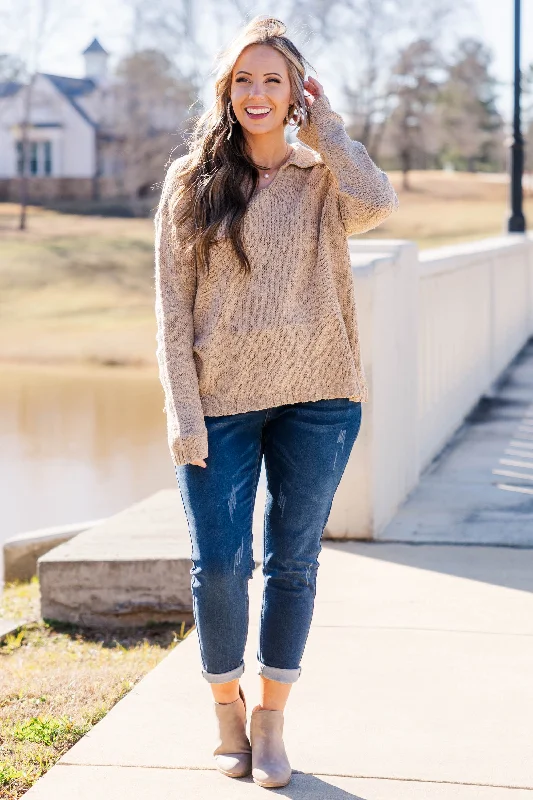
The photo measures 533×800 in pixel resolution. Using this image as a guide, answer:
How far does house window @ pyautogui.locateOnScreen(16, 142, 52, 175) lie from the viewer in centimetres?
6281

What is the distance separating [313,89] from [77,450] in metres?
10.8

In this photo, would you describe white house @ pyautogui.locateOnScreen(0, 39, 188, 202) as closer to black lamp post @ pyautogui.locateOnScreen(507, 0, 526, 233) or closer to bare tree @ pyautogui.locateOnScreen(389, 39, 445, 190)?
bare tree @ pyautogui.locateOnScreen(389, 39, 445, 190)

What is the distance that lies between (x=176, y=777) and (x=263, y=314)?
1.18m

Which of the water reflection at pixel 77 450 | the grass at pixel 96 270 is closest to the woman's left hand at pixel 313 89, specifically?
the water reflection at pixel 77 450

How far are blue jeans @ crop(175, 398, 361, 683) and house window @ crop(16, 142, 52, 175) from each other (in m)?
61.3

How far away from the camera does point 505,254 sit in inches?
458

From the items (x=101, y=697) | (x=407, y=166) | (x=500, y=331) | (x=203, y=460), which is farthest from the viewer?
(x=407, y=166)

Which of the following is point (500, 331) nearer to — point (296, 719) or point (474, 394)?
point (474, 394)

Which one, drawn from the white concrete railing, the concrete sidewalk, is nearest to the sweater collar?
the concrete sidewalk

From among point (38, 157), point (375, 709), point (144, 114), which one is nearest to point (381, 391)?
point (375, 709)

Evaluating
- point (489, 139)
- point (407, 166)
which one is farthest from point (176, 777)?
point (489, 139)

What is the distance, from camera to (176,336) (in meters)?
3.13

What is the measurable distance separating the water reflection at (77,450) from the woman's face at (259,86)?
6.62 metres

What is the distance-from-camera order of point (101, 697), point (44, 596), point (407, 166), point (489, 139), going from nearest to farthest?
point (101, 697) < point (44, 596) < point (407, 166) < point (489, 139)
